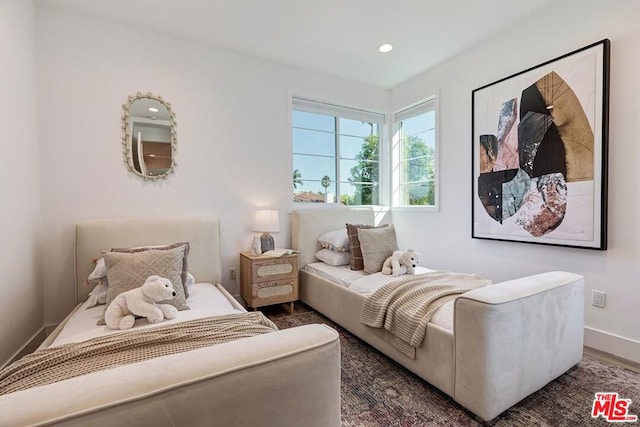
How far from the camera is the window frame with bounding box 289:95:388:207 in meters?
3.56

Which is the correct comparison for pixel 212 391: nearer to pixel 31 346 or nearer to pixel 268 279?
pixel 268 279

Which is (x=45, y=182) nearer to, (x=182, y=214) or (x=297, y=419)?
(x=182, y=214)

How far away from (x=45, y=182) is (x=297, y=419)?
2808 millimetres

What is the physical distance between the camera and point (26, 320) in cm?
212

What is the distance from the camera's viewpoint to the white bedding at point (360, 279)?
5.68 ft

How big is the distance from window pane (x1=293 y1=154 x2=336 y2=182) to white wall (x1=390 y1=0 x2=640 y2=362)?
4.41 feet

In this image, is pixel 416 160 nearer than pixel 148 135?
No

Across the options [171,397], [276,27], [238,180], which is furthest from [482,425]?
[276,27]

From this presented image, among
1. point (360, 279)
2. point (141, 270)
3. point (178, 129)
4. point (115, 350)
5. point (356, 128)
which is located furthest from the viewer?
point (356, 128)

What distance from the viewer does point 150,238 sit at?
2568 millimetres

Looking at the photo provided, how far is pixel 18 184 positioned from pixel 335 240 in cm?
256

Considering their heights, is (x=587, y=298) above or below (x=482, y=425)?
above

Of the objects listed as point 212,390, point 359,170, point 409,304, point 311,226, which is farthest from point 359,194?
point 212,390

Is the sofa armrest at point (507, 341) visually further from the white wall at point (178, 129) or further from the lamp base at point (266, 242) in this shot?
the white wall at point (178, 129)
